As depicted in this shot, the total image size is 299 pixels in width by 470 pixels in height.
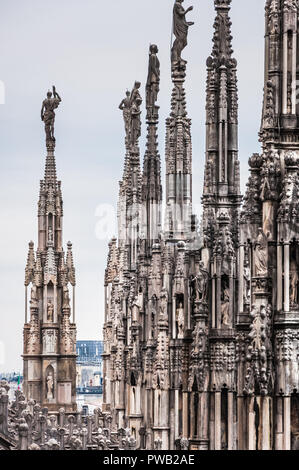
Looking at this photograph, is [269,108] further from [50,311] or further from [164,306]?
[50,311]

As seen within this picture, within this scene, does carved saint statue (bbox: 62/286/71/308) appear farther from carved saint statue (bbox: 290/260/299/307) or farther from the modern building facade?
carved saint statue (bbox: 290/260/299/307)

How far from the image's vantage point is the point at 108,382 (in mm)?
95000

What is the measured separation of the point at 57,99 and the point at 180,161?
2841 centimetres

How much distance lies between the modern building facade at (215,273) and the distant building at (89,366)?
10804 mm

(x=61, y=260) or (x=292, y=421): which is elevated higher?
(x=61, y=260)

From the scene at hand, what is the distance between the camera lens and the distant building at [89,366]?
331 feet

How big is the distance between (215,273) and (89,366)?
66.2 m

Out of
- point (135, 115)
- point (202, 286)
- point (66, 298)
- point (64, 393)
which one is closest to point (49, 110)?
point (135, 115)

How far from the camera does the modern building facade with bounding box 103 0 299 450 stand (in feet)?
118

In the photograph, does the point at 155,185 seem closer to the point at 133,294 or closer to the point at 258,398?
the point at 133,294

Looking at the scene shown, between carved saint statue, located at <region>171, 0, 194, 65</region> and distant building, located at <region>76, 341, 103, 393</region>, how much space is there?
27.3 metres

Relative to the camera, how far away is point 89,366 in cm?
11456

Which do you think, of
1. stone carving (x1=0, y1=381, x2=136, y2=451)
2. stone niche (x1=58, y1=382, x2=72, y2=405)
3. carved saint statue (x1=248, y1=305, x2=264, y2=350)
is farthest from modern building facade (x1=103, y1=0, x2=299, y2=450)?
stone carving (x1=0, y1=381, x2=136, y2=451)
